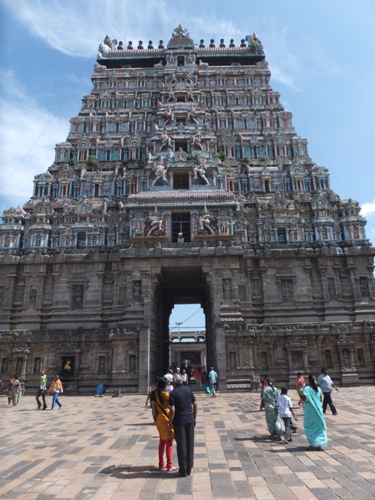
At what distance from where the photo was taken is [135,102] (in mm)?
52250

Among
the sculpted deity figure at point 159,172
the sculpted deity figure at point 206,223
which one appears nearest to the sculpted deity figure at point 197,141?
the sculpted deity figure at point 159,172

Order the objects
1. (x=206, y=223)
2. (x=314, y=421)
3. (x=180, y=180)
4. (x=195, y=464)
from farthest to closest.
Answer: (x=180, y=180) < (x=206, y=223) < (x=314, y=421) < (x=195, y=464)

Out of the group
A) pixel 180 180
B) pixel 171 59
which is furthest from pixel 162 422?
pixel 171 59

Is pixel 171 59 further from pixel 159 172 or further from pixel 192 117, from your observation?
pixel 159 172

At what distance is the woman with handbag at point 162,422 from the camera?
8766 millimetres

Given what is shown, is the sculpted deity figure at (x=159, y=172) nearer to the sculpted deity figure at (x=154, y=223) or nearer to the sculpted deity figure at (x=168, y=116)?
the sculpted deity figure at (x=154, y=223)

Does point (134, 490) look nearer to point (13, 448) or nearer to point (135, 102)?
point (13, 448)

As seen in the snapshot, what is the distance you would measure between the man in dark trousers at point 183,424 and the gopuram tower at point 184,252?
21.3 m

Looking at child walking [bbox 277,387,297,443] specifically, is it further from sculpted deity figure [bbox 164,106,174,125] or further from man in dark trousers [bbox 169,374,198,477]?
sculpted deity figure [bbox 164,106,174,125]

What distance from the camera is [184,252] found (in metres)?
33.6

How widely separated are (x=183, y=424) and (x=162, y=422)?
0.71 metres

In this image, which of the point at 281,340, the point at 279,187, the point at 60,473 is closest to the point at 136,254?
the point at 281,340

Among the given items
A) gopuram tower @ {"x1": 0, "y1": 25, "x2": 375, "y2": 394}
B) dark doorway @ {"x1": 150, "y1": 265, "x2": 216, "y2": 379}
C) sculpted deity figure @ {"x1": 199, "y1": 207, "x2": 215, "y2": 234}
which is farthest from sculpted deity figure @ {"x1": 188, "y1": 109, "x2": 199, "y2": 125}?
dark doorway @ {"x1": 150, "y1": 265, "x2": 216, "y2": 379}

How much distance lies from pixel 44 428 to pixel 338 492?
1165cm
